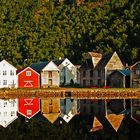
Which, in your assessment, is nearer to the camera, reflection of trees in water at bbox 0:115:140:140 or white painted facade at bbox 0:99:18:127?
reflection of trees in water at bbox 0:115:140:140

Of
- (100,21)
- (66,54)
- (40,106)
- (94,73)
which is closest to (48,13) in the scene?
(100,21)

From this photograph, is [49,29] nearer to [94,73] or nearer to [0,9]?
[0,9]

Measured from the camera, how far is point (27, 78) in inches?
3607

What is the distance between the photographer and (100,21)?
172875 mm

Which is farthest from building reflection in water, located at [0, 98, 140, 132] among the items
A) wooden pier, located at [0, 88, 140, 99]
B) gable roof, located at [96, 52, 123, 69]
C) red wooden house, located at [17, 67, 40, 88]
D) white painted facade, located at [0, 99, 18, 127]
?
gable roof, located at [96, 52, 123, 69]

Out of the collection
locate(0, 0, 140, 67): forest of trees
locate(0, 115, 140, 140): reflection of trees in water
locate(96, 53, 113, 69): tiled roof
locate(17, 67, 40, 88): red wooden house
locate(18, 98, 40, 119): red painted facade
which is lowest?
locate(18, 98, 40, 119): red painted facade

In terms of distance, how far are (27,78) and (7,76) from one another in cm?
409

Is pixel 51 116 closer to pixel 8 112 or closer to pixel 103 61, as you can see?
pixel 8 112

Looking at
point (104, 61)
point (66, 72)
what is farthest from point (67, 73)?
point (104, 61)

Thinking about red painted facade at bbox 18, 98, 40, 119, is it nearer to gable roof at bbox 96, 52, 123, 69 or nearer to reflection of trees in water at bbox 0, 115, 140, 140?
reflection of trees in water at bbox 0, 115, 140, 140

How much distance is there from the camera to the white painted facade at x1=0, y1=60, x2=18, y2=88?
89.9 meters

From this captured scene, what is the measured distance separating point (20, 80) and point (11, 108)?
34.8 meters

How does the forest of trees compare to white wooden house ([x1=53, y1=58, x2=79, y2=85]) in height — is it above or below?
above

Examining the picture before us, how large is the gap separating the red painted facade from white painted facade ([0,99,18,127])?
2.44ft
